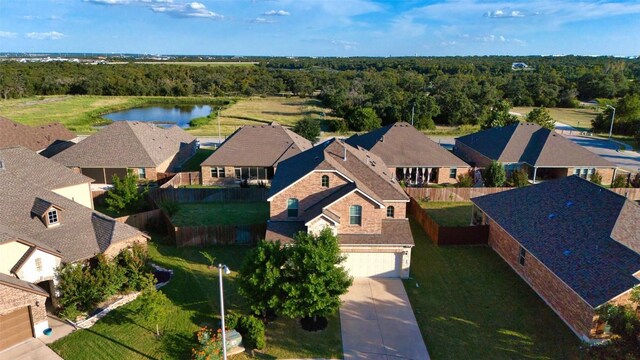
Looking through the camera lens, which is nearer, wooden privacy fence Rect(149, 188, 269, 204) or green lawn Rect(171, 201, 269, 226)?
green lawn Rect(171, 201, 269, 226)

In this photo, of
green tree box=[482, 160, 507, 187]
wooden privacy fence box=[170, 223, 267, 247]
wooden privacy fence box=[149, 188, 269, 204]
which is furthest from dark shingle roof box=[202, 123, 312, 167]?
green tree box=[482, 160, 507, 187]

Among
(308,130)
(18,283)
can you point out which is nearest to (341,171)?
(18,283)

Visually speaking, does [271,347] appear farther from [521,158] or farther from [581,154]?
[581,154]

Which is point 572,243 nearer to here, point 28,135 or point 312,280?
point 312,280

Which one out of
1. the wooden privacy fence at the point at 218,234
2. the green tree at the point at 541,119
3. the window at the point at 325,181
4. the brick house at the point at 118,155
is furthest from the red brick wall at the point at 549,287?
the green tree at the point at 541,119

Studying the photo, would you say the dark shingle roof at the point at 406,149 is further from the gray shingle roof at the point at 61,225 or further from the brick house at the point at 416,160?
the gray shingle roof at the point at 61,225

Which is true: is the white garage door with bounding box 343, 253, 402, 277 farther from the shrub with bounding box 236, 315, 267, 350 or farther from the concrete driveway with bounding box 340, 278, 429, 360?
the shrub with bounding box 236, 315, 267, 350
